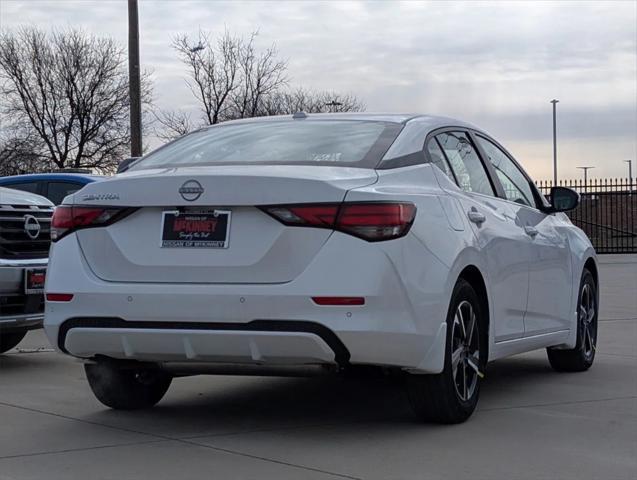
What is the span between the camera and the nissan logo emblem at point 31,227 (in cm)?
856

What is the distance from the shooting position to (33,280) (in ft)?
26.9

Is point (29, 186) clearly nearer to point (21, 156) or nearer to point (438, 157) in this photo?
point (438, 157)

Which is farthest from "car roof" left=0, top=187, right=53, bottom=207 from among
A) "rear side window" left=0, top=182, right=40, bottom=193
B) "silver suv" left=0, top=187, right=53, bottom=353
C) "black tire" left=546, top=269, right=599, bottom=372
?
"rear side window" left=0, top=182, right=40, bottom=193

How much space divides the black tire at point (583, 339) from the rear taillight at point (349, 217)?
318 centimetres

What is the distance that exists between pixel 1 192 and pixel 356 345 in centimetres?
455

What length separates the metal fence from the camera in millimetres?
29047

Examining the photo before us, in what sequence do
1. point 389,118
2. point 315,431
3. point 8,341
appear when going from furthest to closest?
point 8,341
point 389,118
point 315,431

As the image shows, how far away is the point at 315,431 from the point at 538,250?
2.20m

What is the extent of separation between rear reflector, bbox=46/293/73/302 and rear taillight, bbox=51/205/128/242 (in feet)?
1.03

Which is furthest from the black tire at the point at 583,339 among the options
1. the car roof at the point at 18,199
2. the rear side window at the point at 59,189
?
the rear side window at the point at 59,189

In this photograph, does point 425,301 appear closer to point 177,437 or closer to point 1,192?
point 177,437

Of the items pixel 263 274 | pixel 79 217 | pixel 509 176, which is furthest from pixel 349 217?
pixel 509 176

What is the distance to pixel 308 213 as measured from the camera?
17.1 feet

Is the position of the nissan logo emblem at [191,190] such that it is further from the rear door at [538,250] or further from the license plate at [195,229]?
the rear door at [538,250]
